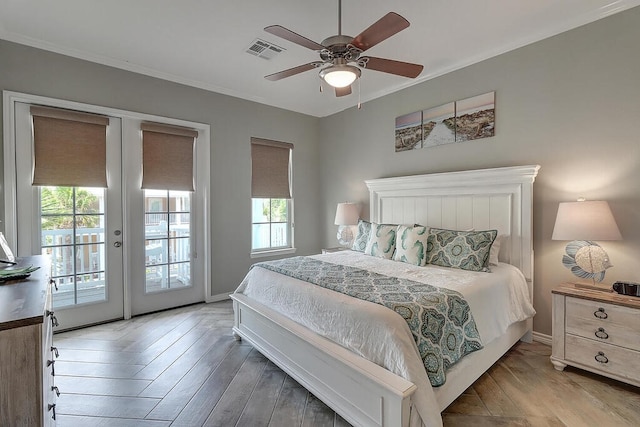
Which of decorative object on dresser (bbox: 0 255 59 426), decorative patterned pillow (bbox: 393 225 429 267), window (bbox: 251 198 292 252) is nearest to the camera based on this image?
decorative object on dresser (bbox: 0 255 59 426)

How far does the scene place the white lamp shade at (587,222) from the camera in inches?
85.7

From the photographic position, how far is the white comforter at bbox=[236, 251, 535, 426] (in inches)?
60.3

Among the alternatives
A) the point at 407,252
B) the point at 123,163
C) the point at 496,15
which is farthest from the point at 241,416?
the point at 496,15

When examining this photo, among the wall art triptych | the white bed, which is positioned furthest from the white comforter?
the wall art triptych

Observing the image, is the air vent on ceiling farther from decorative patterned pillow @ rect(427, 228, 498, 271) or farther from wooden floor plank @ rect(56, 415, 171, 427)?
wooden floor plank @ rect(56, 415, 171, 427)

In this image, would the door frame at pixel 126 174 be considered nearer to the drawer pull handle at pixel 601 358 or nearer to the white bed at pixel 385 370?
the white bed at pixel 385 370

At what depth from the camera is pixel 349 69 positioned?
2020 millimetres

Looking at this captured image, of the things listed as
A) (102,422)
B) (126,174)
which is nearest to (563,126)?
(102,422)

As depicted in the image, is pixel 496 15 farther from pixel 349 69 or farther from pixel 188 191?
pixel 188 191

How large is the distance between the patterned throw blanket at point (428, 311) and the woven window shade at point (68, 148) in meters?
2.63

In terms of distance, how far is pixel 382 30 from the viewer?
5.73 feet

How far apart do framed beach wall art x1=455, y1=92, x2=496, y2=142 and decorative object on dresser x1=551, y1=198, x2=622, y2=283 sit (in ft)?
3.80

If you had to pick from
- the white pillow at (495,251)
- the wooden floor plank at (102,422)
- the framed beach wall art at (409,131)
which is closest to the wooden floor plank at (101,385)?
the wooden floor plank at (102,422)

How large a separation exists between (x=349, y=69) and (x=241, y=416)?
237 centimetres
